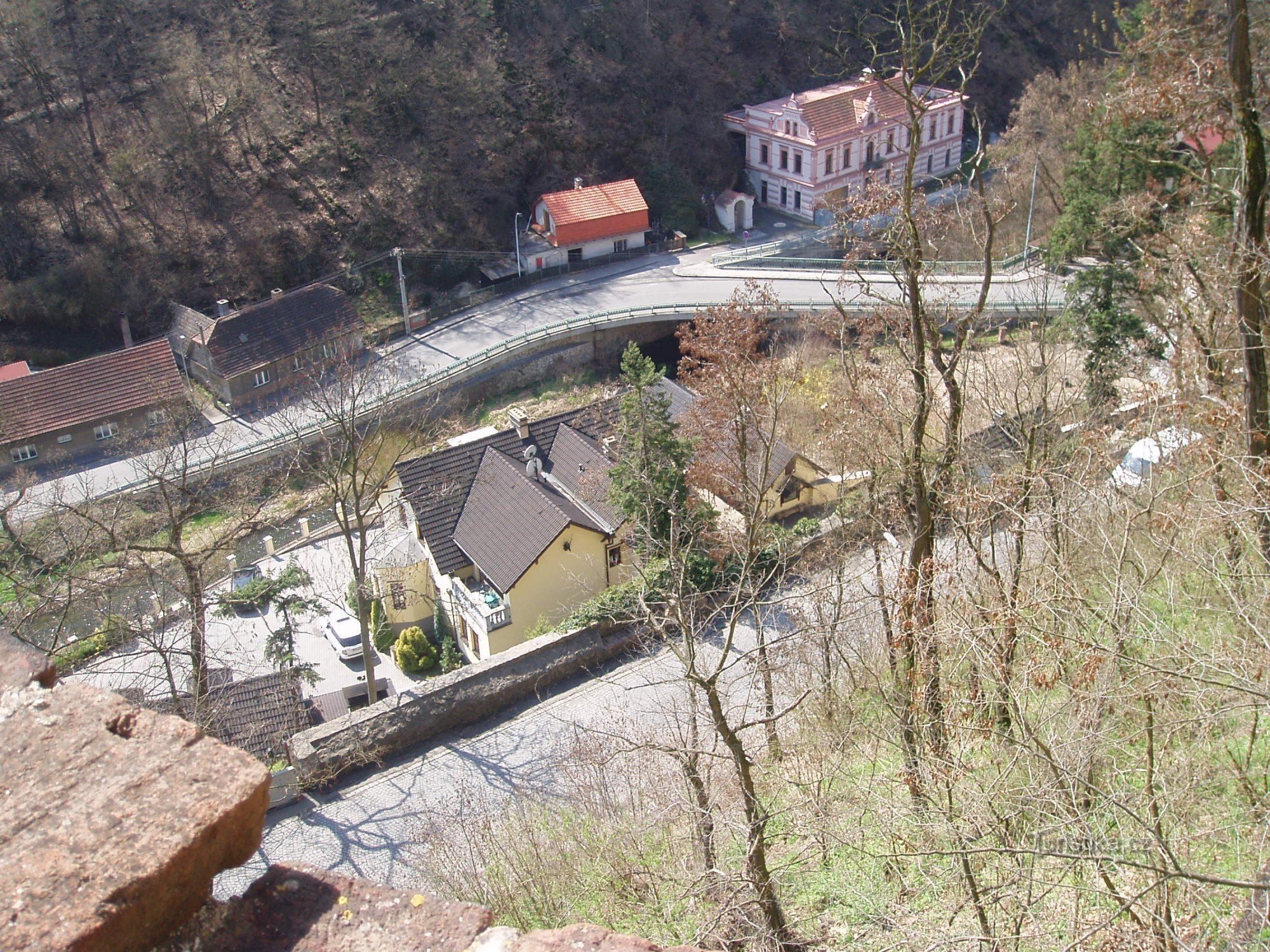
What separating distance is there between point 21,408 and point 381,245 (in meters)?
15.0

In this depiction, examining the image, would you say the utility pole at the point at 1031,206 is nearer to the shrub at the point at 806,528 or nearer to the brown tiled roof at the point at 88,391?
the shrub at the point at 806,528

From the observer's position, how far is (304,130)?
42750 mm

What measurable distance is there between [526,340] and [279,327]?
7.79m

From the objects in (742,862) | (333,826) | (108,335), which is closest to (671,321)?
(108,335)

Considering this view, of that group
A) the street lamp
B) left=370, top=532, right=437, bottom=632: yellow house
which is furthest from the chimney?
the street lamp

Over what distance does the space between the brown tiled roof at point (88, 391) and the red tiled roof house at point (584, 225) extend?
1444cm

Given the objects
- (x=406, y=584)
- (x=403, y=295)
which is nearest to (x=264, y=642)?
(x=406, y=584)

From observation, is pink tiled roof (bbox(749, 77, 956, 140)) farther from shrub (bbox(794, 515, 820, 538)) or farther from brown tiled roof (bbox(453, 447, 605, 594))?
shrub (bbox(794, 515, 820, 538))

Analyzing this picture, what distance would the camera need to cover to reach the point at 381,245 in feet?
135

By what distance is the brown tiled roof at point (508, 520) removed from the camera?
20.6m

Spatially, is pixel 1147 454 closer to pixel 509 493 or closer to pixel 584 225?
pixel 509 493

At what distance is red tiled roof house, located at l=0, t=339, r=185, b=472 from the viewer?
29.8 m

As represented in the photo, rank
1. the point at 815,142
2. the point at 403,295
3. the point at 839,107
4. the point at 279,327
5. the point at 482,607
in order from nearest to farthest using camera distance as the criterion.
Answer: the point at 482,607 < the point at 279,327 < the point at 403,295 < the point at 815,142 < the point at 839,107

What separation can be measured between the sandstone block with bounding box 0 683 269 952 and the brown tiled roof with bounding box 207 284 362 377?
31567 millimetres
